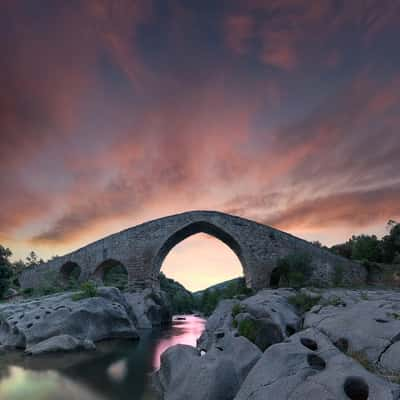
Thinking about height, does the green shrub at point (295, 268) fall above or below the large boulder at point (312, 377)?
above

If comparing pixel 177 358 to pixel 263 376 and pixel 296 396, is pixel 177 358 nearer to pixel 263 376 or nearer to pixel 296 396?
pixel 263 376

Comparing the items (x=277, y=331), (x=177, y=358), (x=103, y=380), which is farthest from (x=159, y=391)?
(x=277, y=331)

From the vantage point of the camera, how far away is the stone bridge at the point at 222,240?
73.0 feet

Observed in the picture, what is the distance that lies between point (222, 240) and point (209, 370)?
64.8 feet

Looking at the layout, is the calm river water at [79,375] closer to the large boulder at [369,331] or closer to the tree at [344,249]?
the large boulder at [369,331]

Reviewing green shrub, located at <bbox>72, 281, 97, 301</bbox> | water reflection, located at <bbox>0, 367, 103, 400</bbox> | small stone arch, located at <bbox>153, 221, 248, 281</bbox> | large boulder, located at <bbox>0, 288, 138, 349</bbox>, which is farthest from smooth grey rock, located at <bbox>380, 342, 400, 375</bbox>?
small stone arch, located at <bbox>153, 221, 248, 281</bbox>

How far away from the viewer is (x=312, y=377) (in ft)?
11.2

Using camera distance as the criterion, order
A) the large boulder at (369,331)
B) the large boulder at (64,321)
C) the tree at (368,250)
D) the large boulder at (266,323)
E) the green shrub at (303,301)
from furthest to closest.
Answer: the tree at (368,250) < the large boulder at (64,321) < the green shrub at (303,301) < the large boulder at (266,323) < the large boulder at (369,331)

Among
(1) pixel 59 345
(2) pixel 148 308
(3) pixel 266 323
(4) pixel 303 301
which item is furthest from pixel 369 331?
(2) pixel 148 308

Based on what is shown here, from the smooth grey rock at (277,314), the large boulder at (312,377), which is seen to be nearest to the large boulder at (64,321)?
the smooth grey rock at (277,314)

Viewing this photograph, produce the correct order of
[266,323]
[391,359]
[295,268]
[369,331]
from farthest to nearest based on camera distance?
[295,268] < [266,323] < [369,331] < [391,359]

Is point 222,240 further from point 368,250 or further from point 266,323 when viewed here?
point 266,323

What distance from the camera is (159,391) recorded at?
595 centimetres

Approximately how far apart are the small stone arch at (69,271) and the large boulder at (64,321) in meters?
15.3
